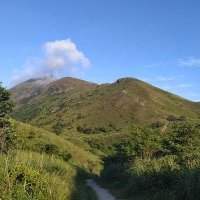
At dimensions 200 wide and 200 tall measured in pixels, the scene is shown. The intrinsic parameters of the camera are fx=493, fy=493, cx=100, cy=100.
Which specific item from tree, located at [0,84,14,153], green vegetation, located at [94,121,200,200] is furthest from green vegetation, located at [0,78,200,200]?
tree, located at [0,84,14,153]

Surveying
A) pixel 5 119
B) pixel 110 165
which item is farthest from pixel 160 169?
pixel 110 165

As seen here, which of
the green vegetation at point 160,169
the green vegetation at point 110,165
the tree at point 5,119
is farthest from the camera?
the tree at point 5,119

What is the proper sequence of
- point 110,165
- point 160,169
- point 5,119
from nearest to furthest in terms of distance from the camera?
point 160,169 < point 5,119 < point 110,165

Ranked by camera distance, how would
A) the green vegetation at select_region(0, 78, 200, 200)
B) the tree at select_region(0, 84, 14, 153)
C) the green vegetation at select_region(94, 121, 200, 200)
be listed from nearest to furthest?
the green vegetation at select_region(0, 78, 200, 200), the green vegetation at select_region(94, 121, 200, 200), the tree at select_region(0, 84, 14, 153)

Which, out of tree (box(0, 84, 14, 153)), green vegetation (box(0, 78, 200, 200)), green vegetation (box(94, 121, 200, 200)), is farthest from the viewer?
tree (box(0, 84, 14, 153))

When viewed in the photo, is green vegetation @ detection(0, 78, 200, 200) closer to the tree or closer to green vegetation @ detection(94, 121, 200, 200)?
green vegetation @ detection(94, 121, 200, 200)

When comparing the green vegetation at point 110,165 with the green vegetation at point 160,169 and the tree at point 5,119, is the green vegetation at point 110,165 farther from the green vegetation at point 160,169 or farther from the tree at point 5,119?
the tree at point 5,119

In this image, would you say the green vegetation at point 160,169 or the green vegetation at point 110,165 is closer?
the green vegetation at point 110,165

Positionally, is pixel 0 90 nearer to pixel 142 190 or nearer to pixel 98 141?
pixel 142 190

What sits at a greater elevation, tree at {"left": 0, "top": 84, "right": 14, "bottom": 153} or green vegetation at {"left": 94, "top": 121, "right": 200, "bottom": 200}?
tree at {"left": 0, "top": 84, "right": 14, "bottom": 153}

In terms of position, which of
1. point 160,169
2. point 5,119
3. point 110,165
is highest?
point 5,119

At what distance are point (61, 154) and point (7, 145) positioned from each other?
21354 millimetres

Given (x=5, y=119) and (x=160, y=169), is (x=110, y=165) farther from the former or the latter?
(x=160, y=169)

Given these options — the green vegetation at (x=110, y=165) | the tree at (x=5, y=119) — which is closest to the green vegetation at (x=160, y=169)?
the green vegetation at (x=110, y=165)
